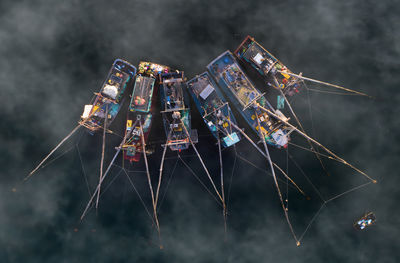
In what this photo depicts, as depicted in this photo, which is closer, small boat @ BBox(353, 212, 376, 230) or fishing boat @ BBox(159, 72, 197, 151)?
fishing boat @ BBox(159, 72, 197, 151)

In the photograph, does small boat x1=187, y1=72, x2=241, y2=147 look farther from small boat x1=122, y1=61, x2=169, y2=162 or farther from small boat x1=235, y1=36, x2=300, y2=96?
small boat x1=235, y1=36, x2=300, y2=96

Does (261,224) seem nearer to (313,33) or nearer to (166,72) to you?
(166,72)

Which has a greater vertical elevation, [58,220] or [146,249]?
[58,220]

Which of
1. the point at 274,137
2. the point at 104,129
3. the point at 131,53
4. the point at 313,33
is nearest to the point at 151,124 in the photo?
the point at 104,129

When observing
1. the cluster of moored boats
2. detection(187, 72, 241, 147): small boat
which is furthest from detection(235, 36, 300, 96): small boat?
detection(187, 72, 241, 147): small boat

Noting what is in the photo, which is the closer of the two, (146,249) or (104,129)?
(104,129)

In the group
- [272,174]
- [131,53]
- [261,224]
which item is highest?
[131,53]

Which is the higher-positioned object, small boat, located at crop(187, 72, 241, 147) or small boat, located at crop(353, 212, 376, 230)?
small boat, located at crop(187, 72, 241, 147)

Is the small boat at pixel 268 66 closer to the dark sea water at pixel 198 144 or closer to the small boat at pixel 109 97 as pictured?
the dark sea water at pixel 198 144
